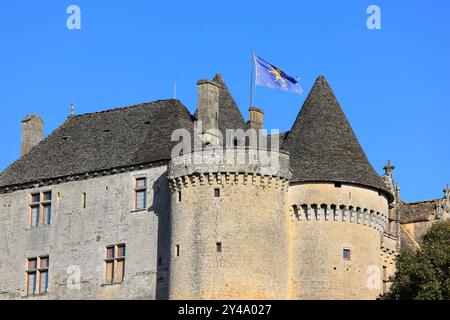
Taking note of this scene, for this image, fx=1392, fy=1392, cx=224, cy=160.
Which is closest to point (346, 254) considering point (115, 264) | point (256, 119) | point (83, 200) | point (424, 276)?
point (424, 276)

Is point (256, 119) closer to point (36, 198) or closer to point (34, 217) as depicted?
point (36, 198)

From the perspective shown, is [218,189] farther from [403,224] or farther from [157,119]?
[403,224]

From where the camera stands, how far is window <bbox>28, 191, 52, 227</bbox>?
6359cm

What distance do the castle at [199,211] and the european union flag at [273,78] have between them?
1.17 m

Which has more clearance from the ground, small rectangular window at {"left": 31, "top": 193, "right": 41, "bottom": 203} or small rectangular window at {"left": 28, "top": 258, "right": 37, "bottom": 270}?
small rectangular window at {"left": 31, "top": 193, "right": 41, "bottom": 203}

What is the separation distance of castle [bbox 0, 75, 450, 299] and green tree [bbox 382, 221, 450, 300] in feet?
9.11

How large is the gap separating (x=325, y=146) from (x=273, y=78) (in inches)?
158

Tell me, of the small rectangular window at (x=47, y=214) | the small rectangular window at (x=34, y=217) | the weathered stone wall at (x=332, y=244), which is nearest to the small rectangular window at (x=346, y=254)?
the weathered stone wall at (x=332, y=244)

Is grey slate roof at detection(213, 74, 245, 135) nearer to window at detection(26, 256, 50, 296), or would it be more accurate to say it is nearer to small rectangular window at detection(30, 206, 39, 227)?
small rectangular window at detection(30, 206, 39, 227)

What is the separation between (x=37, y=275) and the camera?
206 ft

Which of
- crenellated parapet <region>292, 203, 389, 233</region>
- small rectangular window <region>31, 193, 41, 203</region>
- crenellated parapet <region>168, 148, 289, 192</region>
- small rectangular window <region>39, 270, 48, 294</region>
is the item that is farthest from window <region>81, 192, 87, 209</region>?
crenellated parapet <region>292, 203, 389, 233</region>

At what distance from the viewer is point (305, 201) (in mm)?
58688

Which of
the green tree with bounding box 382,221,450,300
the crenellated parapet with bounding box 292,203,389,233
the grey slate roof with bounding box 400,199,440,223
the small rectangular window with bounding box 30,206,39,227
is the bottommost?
the green tree with bounding box 382,221,450,300
